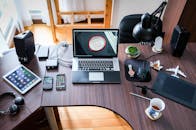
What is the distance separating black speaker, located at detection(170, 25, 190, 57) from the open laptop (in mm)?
491

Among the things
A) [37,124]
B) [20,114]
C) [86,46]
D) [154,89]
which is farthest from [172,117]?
[37,124]

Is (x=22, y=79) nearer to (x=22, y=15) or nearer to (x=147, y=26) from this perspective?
(x=147, y=26)

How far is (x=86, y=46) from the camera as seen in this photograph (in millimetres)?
1415

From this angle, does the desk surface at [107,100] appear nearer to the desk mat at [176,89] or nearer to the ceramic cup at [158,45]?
the desk mat at [176,89]

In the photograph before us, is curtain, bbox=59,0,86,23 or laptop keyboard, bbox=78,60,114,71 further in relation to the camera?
Result: curtain, bbox=59,0,86,23

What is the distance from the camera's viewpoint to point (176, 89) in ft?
4.26

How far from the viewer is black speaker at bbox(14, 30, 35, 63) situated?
1.30m

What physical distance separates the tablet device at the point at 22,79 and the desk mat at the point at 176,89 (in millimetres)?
852

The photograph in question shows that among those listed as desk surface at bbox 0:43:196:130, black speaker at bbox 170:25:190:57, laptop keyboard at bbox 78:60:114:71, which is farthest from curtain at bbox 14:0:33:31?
black speaker at bbox 170:25:190:57

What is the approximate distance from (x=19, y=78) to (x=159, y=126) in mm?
976

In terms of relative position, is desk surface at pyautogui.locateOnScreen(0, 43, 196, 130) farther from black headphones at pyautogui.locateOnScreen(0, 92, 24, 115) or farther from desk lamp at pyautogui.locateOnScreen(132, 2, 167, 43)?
desk lamp at pyautogui.locateOnScreen(132, 2, 167, 43)

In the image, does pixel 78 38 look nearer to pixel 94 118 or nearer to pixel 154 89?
pixel 154 89

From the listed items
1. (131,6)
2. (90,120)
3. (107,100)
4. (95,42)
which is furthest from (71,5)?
(107,100)

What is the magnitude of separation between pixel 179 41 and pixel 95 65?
27.1 inches
